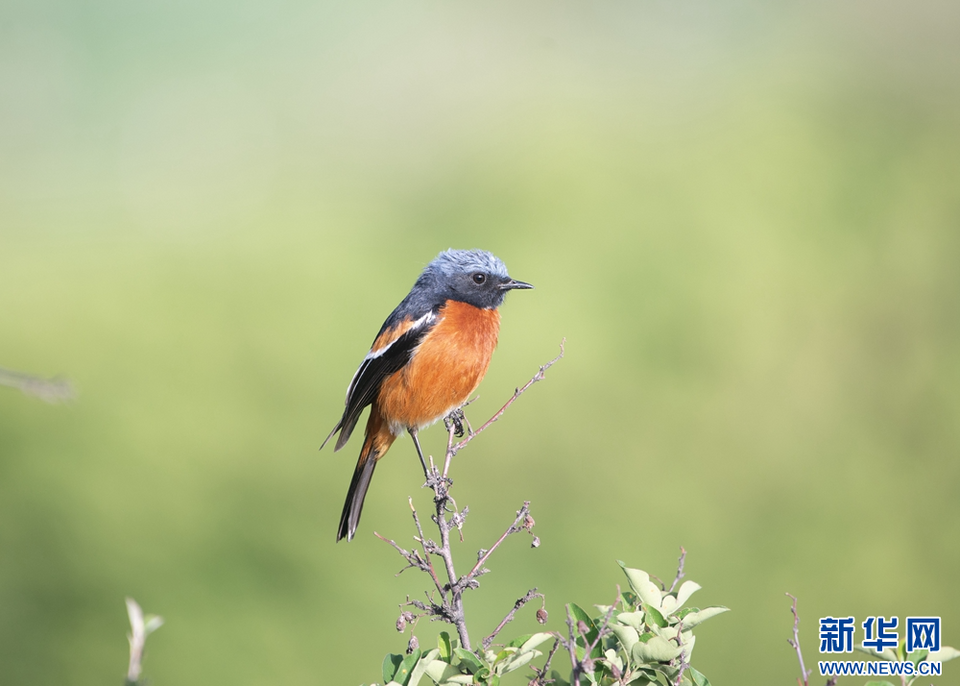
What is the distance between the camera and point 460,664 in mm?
1928

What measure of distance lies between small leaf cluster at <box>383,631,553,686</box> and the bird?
1.67m

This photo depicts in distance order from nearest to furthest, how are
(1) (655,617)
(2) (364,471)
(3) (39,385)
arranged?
(3) (39,385), (1) (655,617), (2) (364,471)

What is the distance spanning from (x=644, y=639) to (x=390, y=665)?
0.60m

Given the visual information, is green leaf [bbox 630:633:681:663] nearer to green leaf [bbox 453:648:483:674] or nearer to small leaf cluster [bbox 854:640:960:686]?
green leaf [bbox 453:648:483:674]

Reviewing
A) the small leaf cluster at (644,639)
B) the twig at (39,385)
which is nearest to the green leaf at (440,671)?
the small leaf cluster at (644,639)

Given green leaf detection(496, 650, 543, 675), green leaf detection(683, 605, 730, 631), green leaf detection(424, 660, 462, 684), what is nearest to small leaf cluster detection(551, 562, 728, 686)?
green leaf detection(683, 605, 730, 631)

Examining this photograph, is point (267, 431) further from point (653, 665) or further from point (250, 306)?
point (653, 665)

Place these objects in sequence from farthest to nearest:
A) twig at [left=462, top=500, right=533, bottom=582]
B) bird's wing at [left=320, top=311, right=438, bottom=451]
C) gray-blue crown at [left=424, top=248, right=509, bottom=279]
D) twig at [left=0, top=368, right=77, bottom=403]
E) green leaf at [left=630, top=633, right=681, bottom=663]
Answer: gray-blue crown at [left=424, top=248, right=509, bottom=279] < bird's wing at [left=320, top=311, right=438, bottom=451] < twig at [left=462, top=500, right=533, bottom=582] < green leaf at [left=630, top=633, right=681, bottom=663] < twig at [left=0, top=368, right=77, bottom=403]

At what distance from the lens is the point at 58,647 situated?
5.45 metres

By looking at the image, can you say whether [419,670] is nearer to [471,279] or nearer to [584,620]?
[584,620]

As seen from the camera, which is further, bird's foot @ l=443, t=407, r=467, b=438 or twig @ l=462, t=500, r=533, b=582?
bird's foot @ l=443, t=407, r=467, b=438

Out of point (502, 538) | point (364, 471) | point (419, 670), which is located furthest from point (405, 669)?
point (364, 471)

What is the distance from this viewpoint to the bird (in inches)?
144

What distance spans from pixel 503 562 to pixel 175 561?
2.23 meters
